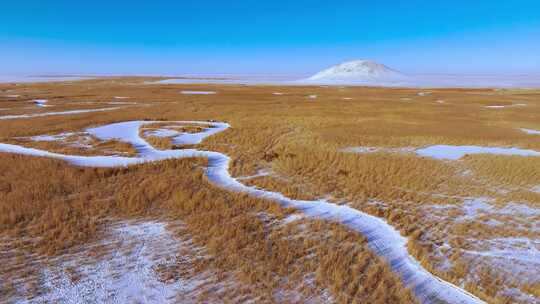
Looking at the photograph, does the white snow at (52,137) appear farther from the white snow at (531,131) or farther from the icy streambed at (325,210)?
the white snow at (531,131)

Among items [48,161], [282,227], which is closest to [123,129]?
[48,161]

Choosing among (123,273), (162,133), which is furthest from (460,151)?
(162,133)

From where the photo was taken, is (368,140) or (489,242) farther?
(368,140)

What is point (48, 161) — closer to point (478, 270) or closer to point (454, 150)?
point (478, 270)

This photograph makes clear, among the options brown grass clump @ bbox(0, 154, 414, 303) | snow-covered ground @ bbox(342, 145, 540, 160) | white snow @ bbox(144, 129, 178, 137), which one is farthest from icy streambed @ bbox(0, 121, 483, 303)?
snow-covered ground @ bbox(342, 145, 540, 160)

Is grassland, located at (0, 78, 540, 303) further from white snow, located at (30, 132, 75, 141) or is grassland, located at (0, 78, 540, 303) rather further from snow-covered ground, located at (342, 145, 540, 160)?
white snow, located at (30, 132, 75, 141)

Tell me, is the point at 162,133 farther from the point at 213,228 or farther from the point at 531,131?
the point at 531,131
